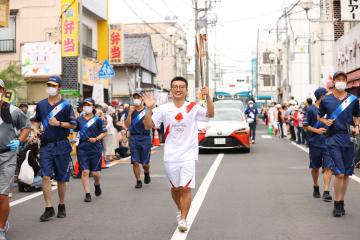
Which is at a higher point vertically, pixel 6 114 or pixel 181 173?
pixel 6 114

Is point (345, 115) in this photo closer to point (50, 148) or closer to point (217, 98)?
point (50, 148)

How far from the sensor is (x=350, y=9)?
16891mm

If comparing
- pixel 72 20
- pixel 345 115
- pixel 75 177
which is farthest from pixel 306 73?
pixel 345 115

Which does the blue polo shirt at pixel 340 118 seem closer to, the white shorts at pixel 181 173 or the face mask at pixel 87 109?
the white shorts at pixel 181 173

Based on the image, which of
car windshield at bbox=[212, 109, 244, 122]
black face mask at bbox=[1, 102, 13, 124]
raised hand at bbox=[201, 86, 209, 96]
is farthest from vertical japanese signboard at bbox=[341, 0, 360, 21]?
black face mask at bbox=[1, 102, 13, 124]

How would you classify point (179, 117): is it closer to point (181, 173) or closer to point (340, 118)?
point (181, 173)

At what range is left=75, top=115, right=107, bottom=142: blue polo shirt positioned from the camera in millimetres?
9930

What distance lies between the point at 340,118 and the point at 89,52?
2325 centimetres

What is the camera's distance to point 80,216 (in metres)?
8.17

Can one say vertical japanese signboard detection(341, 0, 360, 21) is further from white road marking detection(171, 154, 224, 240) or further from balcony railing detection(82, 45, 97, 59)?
balcony railing detection(82, 45, 97, 59)

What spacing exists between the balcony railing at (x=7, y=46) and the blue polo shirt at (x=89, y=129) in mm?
18767

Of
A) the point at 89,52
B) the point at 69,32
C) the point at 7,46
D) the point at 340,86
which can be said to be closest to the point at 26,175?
the point at 340,86

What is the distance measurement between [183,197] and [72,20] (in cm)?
1967

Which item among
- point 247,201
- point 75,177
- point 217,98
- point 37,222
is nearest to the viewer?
point 37,222
